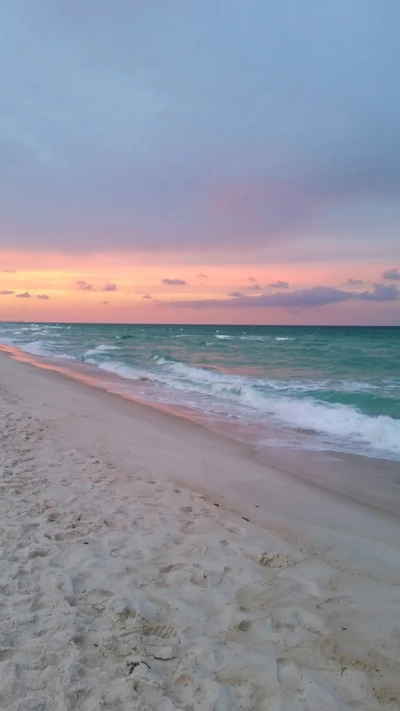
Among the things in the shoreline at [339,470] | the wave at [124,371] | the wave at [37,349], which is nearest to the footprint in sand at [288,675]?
the shoreline at [339,470]

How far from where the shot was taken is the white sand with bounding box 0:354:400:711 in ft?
8.75

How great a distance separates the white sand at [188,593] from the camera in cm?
267

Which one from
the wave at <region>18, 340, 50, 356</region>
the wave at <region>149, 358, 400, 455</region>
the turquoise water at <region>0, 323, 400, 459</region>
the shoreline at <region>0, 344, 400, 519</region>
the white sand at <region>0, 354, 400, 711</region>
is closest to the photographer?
the white sand at <region>0, 354, 400, 711</region>

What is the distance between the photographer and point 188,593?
360cm

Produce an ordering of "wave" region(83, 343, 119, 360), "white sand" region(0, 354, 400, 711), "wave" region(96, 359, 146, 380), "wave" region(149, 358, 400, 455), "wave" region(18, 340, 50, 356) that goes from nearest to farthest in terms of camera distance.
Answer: "white sand" region(0, 354, 400, 711) < "wave" region(149, 358, 400, 455) < "wave" region(96, 359, 146, 380) < "wave" region(83, 343, 119, 360) < "wave" region(18, 340, 50, 356)

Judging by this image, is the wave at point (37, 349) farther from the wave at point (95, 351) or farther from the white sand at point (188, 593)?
the white sand at point (188, 593)

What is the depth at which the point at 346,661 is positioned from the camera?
116 inches

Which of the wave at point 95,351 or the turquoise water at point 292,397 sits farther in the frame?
the wave at point 95,351

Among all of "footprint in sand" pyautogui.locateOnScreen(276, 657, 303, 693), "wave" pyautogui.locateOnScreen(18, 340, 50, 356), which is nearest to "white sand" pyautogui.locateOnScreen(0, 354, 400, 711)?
"footprint in sand" pyautogui.locateOnScreen(276, 657, 303, 693)

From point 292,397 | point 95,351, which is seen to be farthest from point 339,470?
point 95,351

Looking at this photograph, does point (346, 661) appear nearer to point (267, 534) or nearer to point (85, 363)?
point (267, 534)

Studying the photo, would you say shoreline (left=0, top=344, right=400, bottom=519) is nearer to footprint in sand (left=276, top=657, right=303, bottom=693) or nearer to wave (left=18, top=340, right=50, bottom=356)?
footprint in sand (left=276, top=657, right=303, bottom=693)

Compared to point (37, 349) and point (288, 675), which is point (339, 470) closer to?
point (288, 675)

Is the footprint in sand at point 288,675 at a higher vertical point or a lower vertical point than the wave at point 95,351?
lower
